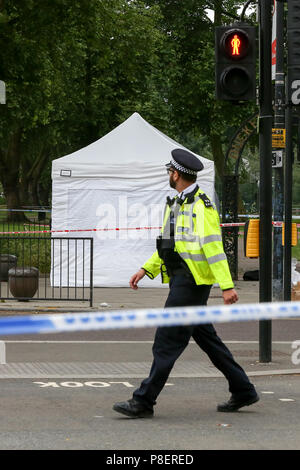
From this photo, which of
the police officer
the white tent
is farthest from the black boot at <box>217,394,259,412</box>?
the white tent

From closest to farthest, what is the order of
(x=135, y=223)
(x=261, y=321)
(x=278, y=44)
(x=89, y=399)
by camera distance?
(x=89, y=399), (x=261, y=321), (x=278, y=44), (x=135, y=223)

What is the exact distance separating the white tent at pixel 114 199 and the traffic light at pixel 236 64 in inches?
327

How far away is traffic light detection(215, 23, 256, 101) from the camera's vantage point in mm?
9477

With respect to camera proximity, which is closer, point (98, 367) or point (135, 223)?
point (98, 367)

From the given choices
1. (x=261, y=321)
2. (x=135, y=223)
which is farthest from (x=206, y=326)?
(x=135, y=223)

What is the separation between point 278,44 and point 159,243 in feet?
27.1

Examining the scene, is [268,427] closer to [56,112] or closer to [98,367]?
[98,367]

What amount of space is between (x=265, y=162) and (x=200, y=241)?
2.39 metres

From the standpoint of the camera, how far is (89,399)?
7777 mm

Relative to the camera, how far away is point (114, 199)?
59.6 ft

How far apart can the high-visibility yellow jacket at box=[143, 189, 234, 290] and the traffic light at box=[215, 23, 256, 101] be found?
2589 millimetres

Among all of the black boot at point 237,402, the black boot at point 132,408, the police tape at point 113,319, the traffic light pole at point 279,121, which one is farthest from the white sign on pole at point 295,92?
the police tape at point 113,319

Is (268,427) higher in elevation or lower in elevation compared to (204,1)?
lower

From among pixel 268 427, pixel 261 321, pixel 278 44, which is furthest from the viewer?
pixel 278 44
